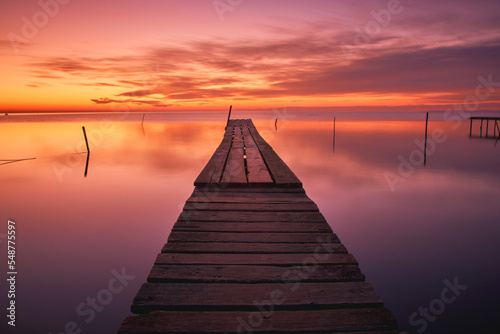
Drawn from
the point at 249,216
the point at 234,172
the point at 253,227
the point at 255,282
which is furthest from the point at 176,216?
the point at 255,282

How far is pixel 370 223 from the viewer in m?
8.15

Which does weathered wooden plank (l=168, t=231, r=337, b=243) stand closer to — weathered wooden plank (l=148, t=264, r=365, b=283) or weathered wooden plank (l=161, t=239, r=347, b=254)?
weathered wooden plank (l=161, t=239, r=347, b=254)

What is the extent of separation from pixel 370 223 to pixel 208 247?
20.1 ft

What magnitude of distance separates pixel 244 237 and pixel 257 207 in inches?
47.0

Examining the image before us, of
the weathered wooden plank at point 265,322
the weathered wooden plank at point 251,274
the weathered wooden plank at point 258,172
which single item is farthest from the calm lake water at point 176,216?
the weathered wooden plank at point 265,322

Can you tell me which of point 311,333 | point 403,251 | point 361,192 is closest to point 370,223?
point 403,251

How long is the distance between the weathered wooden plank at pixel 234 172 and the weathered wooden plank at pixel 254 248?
2661mm

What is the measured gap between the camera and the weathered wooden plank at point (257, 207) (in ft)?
15.5

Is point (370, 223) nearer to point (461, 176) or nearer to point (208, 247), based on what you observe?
point (208, 247)

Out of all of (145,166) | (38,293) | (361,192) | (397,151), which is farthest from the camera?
(397,151)

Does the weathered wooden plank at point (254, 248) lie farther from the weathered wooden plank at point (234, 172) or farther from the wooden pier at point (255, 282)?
the weathered wooden plank at point (234, 172)

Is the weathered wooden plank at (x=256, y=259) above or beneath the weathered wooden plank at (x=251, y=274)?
above

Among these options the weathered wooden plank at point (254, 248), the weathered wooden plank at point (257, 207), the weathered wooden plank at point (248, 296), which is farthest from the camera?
the weathered wooden plank at point (257, 207)

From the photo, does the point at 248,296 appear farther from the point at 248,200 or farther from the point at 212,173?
the point at 212,173
